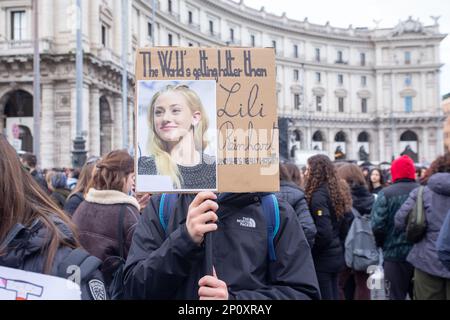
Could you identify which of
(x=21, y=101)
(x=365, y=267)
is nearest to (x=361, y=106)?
(x=21, y=101)

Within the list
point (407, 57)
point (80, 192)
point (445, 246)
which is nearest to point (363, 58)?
point (407, 57)

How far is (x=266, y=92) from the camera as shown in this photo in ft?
6.56

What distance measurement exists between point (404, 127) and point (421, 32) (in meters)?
12.6

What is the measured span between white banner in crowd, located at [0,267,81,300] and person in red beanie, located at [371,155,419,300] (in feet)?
14.0

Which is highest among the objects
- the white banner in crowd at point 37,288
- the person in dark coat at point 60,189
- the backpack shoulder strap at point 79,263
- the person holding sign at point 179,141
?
the person holding sign at point 179,141

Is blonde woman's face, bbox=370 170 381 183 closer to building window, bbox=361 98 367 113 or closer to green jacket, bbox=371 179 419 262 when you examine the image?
green jacket, bbox=371 179 419 262

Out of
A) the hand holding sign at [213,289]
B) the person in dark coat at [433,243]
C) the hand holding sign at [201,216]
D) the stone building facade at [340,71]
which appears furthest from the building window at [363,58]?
the hand holding sign at [213,289]

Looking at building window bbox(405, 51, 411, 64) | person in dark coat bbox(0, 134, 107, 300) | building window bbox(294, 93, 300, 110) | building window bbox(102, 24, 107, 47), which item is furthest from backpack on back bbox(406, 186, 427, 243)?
building window bbox(405, 51, 411, 64)

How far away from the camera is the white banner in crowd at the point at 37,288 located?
1.53m

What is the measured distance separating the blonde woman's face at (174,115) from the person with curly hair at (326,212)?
10.3ft

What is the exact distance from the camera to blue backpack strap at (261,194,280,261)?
2.03 meters

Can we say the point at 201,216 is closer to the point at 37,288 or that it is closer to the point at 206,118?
the point at 206,118

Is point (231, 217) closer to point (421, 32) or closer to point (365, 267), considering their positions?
point (365, 267)

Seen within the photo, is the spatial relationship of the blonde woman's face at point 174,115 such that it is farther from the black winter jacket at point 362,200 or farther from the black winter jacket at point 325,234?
the black winter jacket at point 362,200
